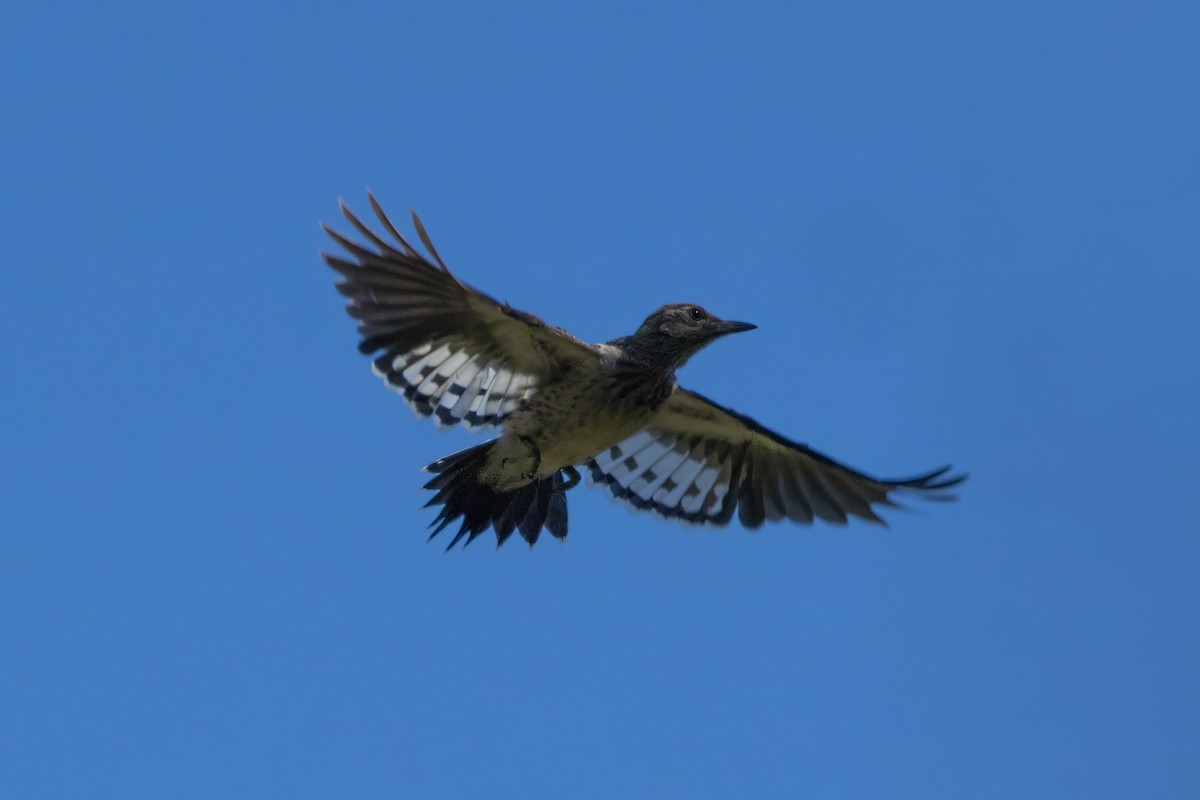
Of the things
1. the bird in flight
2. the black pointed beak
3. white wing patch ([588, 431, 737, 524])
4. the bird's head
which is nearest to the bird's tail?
the bird in flight

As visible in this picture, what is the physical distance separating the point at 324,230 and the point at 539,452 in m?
1.62

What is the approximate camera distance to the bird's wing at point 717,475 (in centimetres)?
891

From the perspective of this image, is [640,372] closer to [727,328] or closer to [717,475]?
[727,328]

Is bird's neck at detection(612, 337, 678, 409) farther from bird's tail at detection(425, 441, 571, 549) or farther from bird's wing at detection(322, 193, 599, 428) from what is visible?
bird's tail at detection(425, 441, 571, 549)

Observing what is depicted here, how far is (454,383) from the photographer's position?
25.4 feet

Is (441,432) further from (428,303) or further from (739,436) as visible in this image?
(739,436)

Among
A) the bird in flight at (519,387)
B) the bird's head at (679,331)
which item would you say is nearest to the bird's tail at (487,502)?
the bird in flight at (519,387)

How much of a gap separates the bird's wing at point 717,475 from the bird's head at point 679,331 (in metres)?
0.82

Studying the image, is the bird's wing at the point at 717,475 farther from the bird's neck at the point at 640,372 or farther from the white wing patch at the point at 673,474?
the bird's neck at the point at 640,372

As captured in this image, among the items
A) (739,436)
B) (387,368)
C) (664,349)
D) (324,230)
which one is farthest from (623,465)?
(324,230)

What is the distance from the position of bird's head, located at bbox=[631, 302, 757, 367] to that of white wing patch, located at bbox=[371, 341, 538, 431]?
2.26 ft

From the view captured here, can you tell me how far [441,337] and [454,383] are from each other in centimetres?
26

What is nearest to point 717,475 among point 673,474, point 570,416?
point 673,474

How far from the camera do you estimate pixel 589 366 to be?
7.84m
